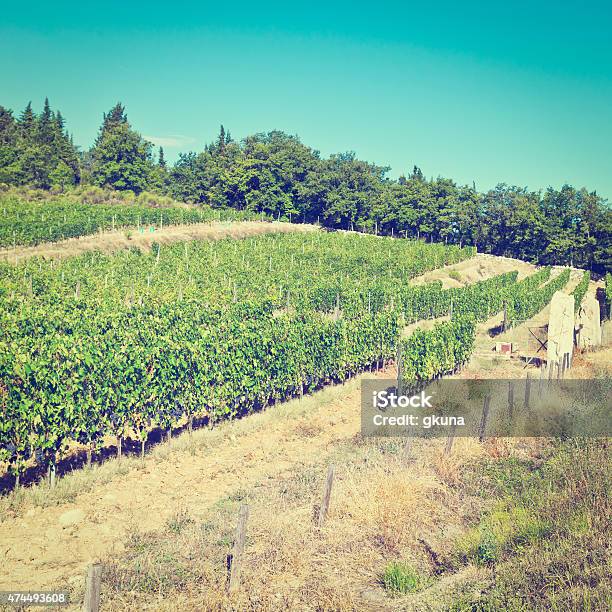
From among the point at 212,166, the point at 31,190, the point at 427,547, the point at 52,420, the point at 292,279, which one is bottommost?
the point at 427,547

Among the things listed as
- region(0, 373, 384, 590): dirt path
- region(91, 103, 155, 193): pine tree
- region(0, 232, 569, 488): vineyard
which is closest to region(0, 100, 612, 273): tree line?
region(91, 103, 155, 193): pine tree

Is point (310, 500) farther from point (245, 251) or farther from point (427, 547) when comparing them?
point (245, 251)

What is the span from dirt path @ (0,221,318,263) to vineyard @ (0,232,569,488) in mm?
3180

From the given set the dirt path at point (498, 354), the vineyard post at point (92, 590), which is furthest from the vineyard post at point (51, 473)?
the dirt path at point (498, 354)

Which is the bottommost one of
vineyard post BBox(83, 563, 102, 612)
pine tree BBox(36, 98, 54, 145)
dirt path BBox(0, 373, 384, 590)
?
dirt path BBox(0, 373, 384, 590)

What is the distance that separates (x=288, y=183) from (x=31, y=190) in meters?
35.9

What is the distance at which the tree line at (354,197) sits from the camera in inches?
2997

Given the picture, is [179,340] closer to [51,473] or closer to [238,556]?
[51,473]

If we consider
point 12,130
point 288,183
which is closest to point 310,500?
point 288,183

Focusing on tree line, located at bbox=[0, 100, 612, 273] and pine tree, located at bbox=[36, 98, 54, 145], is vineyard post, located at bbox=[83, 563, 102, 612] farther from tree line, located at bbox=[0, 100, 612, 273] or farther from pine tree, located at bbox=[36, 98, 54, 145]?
pine tree, located at bbox=[36, 98, 54, 145]

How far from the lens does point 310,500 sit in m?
10.8

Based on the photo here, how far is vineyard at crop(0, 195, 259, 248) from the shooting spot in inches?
1688

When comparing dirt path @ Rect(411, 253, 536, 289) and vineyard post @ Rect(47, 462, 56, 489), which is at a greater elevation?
dirt path @ Rect(411, 253, 536, 289)

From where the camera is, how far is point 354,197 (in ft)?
272
